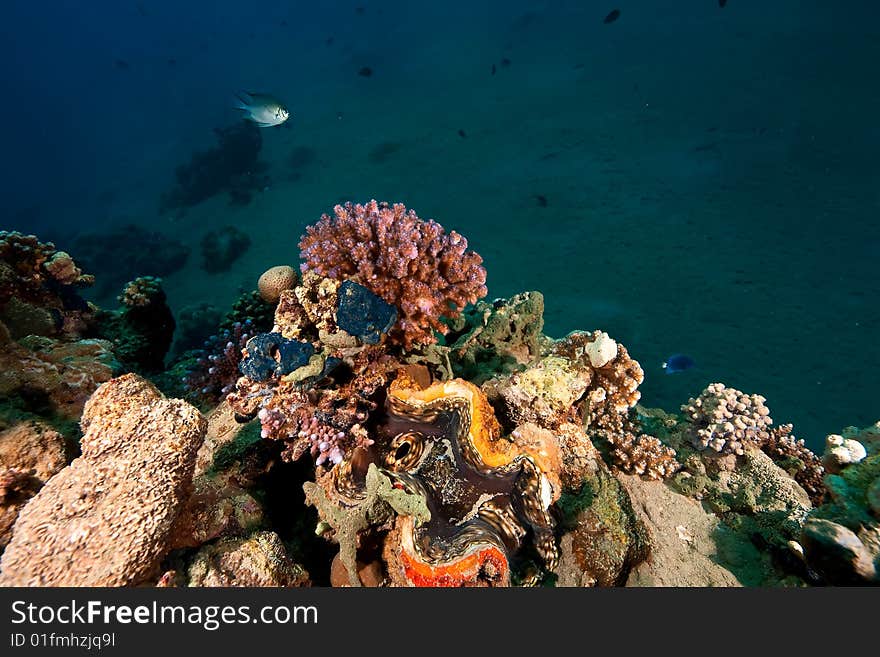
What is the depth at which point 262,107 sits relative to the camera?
6867mm

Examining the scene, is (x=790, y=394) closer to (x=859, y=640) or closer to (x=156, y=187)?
(x=859, y=640)

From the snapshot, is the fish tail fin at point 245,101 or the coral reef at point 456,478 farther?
the fish tail fin at point 245,101

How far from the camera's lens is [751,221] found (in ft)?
44.8

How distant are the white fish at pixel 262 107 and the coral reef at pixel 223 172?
70.6 feet

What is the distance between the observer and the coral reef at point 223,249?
723 inches

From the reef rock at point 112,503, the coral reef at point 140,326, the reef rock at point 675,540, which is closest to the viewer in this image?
the reef rock at point 112,503

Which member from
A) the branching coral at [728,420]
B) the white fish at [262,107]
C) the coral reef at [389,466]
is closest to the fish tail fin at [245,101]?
the white fish at [262,107]

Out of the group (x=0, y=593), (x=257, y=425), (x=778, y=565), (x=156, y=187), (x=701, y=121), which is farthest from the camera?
(x=156, y=187)

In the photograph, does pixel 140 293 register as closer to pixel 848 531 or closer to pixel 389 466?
pixel 389 466

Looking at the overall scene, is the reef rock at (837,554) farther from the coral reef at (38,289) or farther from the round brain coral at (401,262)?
the coral reef at (38,289)

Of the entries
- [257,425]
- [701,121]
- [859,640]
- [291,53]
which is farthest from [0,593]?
[291,53]

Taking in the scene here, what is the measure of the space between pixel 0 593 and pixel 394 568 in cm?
177

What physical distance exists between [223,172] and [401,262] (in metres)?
30.7

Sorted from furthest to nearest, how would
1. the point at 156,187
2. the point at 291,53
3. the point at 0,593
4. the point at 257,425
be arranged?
the point at 291,53 → the point at 156,187 → the point at 257,425 → the point at 0,593
